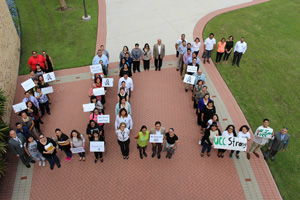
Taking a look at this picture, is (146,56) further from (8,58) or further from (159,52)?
(8,58)

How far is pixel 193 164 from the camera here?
902cm

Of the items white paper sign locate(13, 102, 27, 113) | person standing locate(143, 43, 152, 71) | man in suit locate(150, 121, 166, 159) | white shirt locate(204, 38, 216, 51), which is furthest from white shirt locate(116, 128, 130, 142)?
white shirt locate(204, 38, 216, 51)

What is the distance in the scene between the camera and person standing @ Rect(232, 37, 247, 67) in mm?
12797

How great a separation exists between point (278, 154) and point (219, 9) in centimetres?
1403

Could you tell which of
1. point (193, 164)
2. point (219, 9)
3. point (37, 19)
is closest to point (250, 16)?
point (219, 9)

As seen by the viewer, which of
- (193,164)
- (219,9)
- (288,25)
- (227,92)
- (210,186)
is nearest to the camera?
(210,186)

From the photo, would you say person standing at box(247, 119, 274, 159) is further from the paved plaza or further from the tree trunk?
the tree trunk

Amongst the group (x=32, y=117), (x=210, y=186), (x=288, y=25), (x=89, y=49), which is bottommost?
(x=210, y=186)

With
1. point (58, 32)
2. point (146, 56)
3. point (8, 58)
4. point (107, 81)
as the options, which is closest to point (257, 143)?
point (107, 81)

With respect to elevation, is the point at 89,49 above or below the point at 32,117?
above

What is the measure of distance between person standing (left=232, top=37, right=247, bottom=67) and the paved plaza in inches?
57.2

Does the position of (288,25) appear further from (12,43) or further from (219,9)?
(12,43)

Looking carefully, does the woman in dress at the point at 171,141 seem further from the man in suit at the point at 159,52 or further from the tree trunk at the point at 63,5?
the tree trunk at the point at 63,5

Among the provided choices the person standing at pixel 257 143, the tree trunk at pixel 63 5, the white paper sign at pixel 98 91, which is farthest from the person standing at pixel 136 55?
the tree trunk at pixel 63 5
